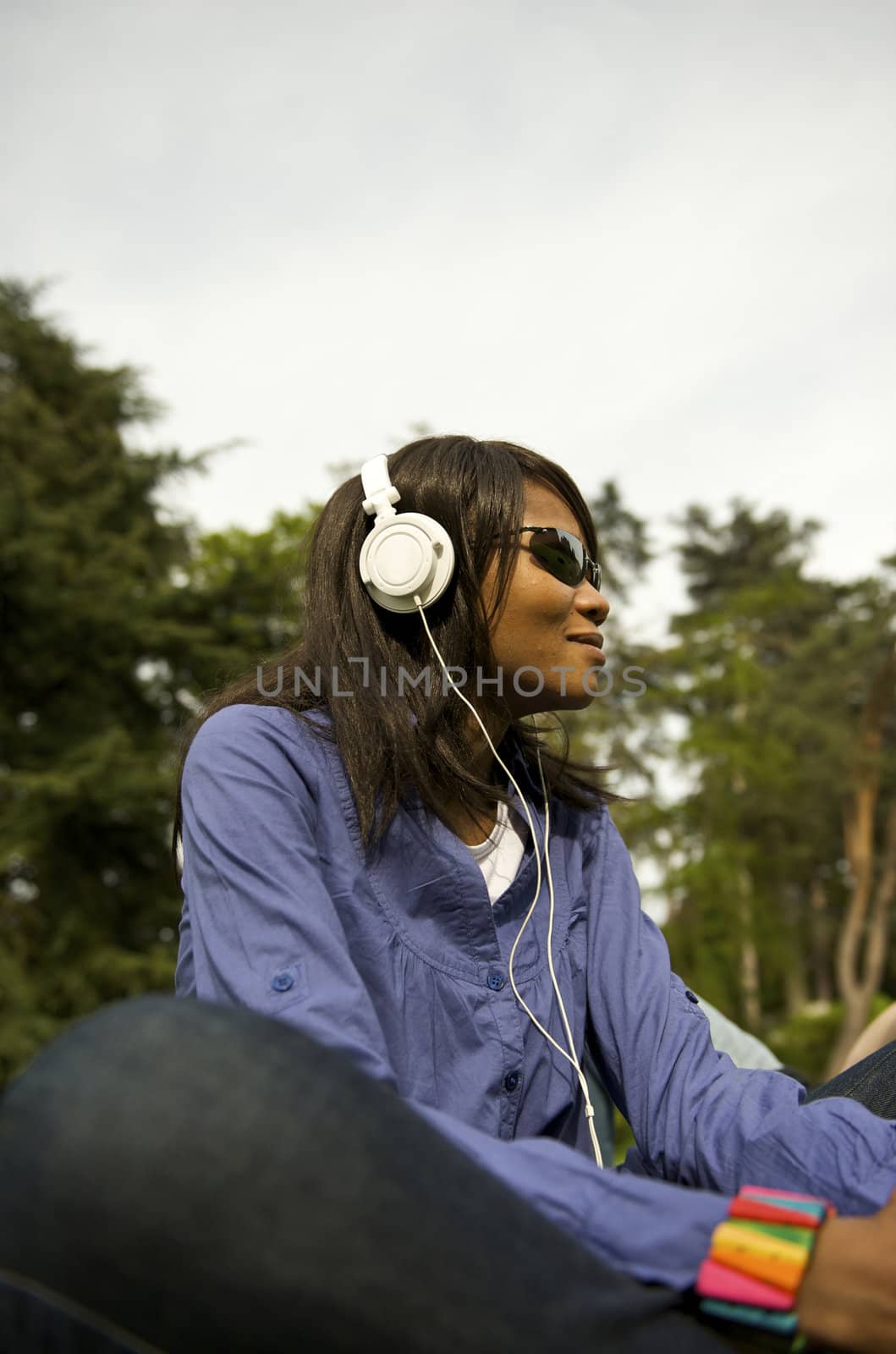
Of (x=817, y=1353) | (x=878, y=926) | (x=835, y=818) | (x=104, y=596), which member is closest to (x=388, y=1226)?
A: (x=817, y=1353)

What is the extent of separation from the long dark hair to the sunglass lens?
55 millimetres

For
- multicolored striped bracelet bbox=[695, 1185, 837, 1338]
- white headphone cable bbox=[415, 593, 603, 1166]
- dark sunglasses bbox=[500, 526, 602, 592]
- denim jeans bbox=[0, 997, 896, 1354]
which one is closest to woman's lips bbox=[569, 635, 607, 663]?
dark sunglasses bbox=[500, 526, 602, 592]

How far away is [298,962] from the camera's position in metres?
1.40

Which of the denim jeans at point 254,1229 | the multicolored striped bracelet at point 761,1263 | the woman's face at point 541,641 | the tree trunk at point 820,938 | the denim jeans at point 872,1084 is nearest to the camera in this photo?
the denim jeans at point 254,1229

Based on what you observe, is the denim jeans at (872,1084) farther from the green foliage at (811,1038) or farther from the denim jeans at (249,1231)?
the green foliage at (811,1038)

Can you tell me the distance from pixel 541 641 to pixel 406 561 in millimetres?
363

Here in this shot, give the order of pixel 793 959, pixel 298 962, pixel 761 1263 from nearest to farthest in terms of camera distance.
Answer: pixel 761 1263 → pixel 298 962 → pixel 793 959

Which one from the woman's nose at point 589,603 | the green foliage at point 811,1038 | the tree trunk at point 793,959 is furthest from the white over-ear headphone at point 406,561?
the tree trunk at point 793,959

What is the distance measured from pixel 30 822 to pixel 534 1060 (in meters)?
13.1

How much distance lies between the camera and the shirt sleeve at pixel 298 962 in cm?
105

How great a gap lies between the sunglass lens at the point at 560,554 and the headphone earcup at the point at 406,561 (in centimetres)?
24

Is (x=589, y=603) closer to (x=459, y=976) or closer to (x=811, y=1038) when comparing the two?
(x=459, y=976)

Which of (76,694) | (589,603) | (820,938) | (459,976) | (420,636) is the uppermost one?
(76,694)

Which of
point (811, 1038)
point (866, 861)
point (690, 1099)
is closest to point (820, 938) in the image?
point (811, 1038)
